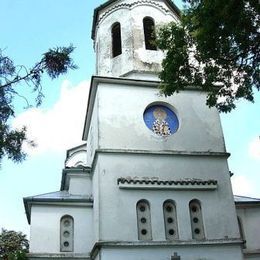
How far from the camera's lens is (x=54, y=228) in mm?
15859

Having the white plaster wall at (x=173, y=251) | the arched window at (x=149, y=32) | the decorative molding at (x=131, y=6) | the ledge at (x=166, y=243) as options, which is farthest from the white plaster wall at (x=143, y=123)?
the decorative molding at (x=131, y=6)

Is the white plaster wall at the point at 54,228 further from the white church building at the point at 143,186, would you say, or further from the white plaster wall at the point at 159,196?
the white plaster wall at the point at 159,196

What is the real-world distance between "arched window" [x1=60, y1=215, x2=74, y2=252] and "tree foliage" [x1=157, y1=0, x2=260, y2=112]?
250 inches

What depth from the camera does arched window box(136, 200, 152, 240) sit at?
1465 centimetres

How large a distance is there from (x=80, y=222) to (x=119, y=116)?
426cm

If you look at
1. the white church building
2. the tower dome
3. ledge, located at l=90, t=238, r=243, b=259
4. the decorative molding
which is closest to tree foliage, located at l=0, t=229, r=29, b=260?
the white church building

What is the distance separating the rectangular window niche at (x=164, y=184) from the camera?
50.1ft

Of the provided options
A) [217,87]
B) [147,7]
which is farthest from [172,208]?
[147,7]

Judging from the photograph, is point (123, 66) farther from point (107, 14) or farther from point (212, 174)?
point (212, 174)

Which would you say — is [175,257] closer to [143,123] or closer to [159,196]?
[159,196]

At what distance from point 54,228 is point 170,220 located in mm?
4257

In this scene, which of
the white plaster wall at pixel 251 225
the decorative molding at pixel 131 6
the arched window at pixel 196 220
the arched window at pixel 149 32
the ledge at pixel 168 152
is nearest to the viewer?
the arched window at pixel 196 220

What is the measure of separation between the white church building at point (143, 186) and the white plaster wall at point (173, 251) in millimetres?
33

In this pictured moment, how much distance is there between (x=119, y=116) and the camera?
55.2 ft
